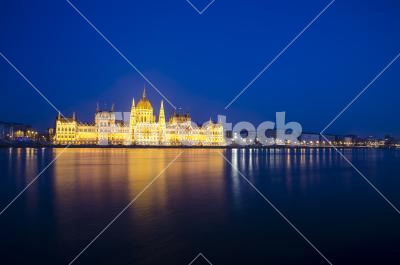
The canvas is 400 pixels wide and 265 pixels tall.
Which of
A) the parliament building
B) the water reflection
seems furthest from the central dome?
the water reflection

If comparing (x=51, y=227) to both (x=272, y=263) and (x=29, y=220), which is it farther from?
(x=272, y=263)

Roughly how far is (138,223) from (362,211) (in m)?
6.45

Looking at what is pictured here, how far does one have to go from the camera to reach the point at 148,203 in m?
11.9

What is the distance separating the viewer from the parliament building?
9419 cm

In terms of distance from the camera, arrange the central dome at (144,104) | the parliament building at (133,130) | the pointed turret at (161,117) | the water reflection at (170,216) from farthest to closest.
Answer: the central dome at (144,104), the pointed turret at (161,117), the parliament building at (133,130), the water reflection at (170,216)

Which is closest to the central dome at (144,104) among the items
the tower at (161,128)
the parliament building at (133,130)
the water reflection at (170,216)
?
the parliament building at (133,130)

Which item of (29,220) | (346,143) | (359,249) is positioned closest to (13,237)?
(29,220)

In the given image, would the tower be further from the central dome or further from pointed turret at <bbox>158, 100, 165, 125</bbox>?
the central dome

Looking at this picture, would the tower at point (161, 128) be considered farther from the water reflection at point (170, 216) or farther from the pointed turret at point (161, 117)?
the water reflection at point (170, 216)

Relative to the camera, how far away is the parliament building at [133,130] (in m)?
94.2

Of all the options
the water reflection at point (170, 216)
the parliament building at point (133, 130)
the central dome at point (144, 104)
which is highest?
the central dome at point (144, 104)

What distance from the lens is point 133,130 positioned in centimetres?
9569

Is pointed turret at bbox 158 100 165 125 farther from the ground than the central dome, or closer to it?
closer to it

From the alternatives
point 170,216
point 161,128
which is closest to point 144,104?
point 161,128
